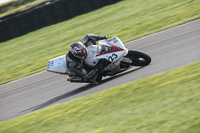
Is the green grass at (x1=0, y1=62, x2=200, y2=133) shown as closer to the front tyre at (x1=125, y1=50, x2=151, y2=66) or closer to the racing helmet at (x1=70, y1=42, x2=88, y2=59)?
the front tyre at (x1=125, y1=50, x2=151, y2=66)

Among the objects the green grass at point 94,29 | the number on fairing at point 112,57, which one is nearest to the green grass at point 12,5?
the green grass at point 94,29

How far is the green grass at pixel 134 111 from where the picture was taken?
532 cm

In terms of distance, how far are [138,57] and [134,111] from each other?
119 inches

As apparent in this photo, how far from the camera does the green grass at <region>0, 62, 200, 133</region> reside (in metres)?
5.32

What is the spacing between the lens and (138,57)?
9.07 metres

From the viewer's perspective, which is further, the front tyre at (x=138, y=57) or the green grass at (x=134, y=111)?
the front tyre at (x=138, y=57)

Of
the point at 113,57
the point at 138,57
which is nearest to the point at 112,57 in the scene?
the point at 113,57

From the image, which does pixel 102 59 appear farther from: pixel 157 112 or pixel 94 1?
pixel 94 1

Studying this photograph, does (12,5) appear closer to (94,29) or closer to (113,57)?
(94,29)

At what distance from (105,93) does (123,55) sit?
1.41m

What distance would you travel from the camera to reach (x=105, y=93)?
8211mm

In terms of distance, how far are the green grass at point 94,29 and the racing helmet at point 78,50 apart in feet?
15.3

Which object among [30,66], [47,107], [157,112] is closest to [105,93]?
[47,107]

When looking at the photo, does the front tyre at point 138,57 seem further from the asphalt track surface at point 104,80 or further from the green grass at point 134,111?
the green grass at point 134,111
